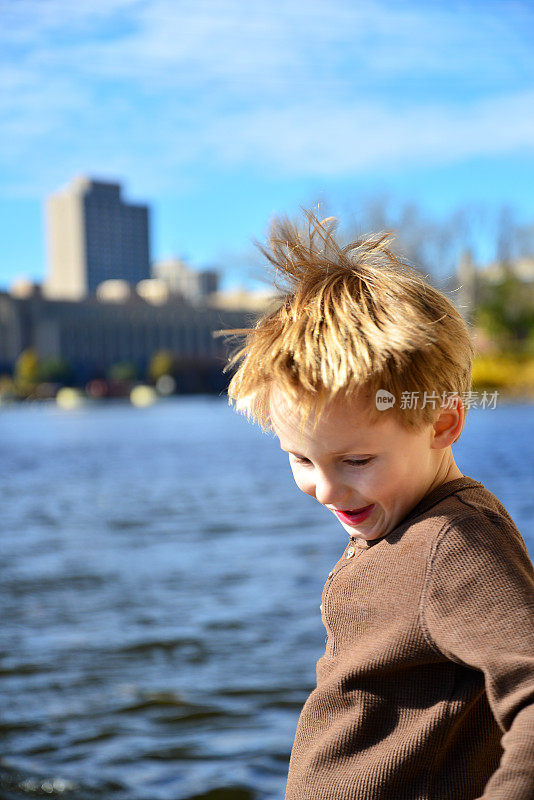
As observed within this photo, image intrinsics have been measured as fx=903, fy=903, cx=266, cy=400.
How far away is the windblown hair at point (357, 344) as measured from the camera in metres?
1.04

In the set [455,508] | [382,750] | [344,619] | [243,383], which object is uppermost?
[243,383]

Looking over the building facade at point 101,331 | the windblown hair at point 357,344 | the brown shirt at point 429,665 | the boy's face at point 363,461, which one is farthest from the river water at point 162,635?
the building facade at point 101,331

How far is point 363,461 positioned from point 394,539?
0.34ft

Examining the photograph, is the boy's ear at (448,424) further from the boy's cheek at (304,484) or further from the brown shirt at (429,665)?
the boy's cheek at (304,484)

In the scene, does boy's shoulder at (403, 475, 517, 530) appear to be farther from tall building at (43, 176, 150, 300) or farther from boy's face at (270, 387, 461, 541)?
tall building at (43, 176, 150, 300)

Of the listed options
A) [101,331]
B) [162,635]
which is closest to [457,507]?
[162,635]

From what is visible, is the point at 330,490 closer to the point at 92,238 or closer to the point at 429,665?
the point at 429,665

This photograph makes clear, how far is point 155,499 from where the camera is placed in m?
15.8

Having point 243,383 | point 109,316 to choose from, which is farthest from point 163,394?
point 243,383

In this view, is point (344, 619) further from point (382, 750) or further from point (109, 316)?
point (109, 316)

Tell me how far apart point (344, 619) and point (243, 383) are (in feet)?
1.09

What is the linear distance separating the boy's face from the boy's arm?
0.11 meters

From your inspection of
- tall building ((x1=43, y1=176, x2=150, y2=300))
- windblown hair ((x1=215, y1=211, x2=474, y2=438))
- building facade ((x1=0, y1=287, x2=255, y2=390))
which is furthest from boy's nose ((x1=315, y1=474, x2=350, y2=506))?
tall building ((x1=43, y1=176, x2=150, y2=300))

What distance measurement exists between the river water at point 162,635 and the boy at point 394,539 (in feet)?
10.7
